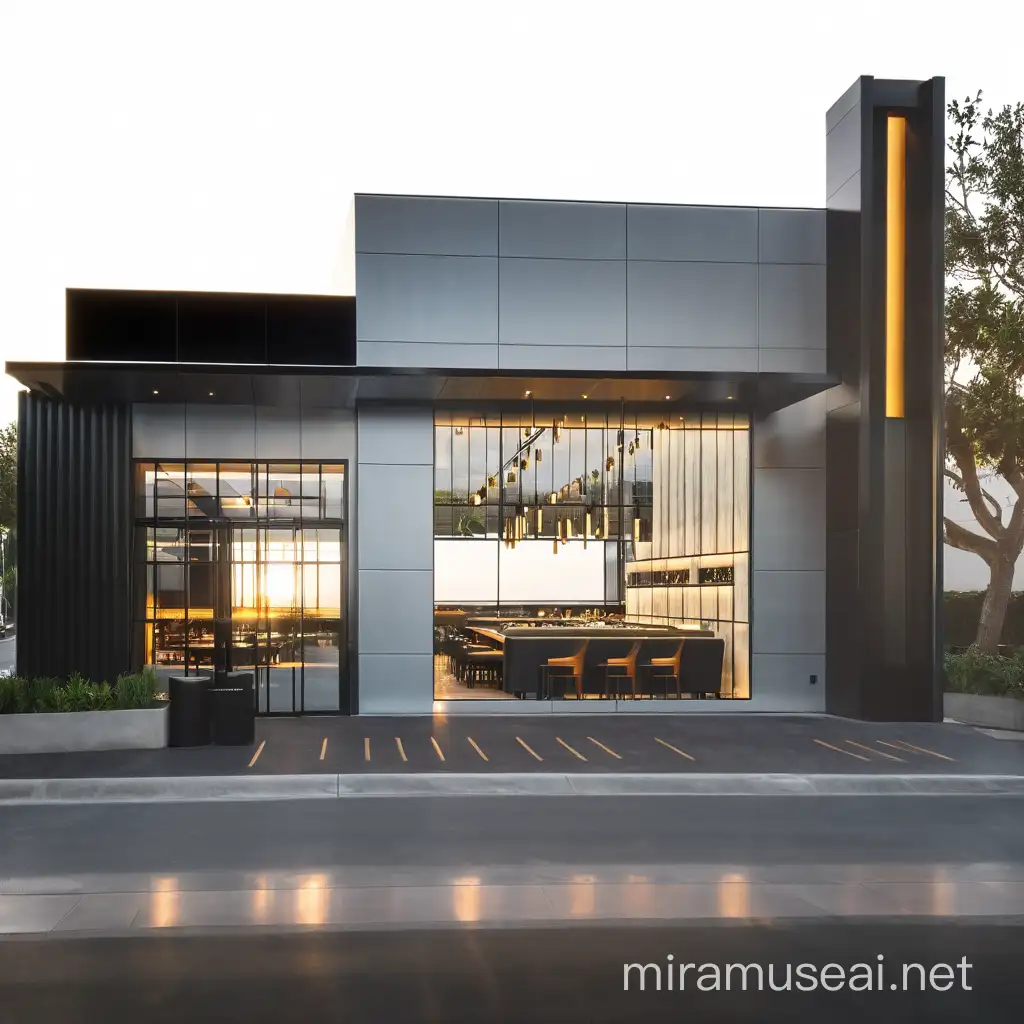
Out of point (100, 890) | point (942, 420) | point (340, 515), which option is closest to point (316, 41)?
point (340, 515)

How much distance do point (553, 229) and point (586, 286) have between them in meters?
0.96

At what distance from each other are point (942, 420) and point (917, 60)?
5.40 metres

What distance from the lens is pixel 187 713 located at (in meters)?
14.0

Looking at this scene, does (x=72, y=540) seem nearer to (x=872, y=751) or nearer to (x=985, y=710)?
(x=872, y=751)

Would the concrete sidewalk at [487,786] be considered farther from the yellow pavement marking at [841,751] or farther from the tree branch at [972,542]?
the tree branch at [972,542]

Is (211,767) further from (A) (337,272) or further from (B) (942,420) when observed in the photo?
(B) (942,420)

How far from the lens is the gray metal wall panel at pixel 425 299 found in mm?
17031

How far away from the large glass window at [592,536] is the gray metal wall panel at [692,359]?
84 cm

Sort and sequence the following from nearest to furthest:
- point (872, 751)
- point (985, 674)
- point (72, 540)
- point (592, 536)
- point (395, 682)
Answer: point (872, 751), point (72, 540), point (985, 674), point (395, 682), point (592, 536)

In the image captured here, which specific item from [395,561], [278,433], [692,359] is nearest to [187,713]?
[395,561]

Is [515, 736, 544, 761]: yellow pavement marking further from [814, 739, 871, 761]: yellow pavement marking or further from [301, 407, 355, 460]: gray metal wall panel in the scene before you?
[301, 407, 355, 460]: gray metal wall panel

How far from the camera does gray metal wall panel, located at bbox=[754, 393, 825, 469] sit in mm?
17906

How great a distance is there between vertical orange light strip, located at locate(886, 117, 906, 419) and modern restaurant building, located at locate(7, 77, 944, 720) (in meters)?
0.03

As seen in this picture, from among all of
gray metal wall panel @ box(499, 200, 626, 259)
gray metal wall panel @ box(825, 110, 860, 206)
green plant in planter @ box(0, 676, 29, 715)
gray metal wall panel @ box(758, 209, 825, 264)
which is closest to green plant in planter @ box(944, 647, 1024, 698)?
gray metal wall panel @ box(758, 209, 825, 264)
